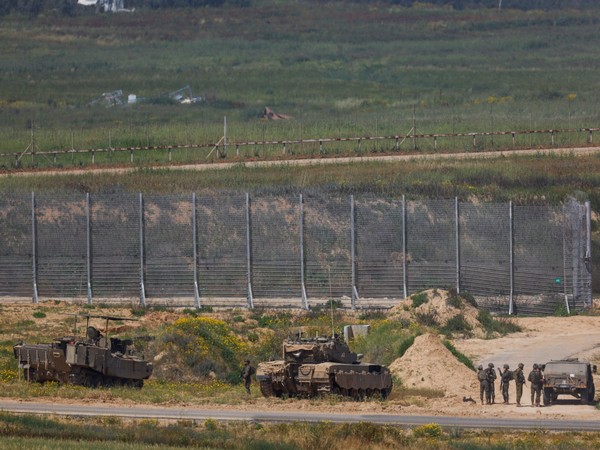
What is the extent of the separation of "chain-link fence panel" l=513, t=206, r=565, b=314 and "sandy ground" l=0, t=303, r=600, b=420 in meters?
0.92

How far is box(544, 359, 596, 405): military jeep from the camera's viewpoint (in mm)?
30625

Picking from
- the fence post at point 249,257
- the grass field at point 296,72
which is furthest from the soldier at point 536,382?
the grass field at point 296,72

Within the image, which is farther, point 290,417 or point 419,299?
point 419,299

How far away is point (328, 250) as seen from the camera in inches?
1710

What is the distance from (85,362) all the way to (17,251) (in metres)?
13.3

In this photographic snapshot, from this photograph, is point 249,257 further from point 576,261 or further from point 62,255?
point 576,261

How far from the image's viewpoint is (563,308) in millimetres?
43219

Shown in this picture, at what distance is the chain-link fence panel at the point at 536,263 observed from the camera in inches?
1695

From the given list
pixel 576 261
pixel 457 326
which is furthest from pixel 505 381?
pixel 576 261

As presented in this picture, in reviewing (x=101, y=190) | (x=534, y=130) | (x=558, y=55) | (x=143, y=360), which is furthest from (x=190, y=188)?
(x=558, y=55)

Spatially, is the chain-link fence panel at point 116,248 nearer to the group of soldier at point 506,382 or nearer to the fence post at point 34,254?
the fence post at point 34,254

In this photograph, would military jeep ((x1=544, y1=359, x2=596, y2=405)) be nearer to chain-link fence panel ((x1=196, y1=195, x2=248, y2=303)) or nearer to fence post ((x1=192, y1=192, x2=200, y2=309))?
chain-link fence panel ((x1=196, y1=195, x2=248, y2=303))

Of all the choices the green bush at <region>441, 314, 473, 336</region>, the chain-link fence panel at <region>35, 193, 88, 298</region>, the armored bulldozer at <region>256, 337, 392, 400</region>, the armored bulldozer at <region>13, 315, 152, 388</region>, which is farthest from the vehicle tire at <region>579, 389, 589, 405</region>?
the chain-link fence panel at <region>35, 193, 88, 298</region>

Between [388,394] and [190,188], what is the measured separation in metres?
21.1
